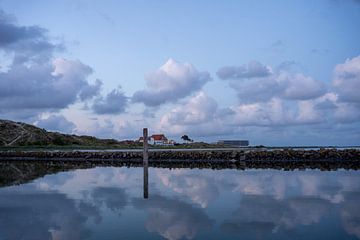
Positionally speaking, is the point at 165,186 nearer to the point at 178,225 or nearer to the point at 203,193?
the point at 203,193

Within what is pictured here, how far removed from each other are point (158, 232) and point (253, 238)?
1835 mm

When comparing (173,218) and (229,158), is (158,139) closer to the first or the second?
(229,158)

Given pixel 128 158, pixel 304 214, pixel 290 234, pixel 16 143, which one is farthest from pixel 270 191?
pixel 16 143

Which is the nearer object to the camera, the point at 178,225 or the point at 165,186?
the point at 178,225

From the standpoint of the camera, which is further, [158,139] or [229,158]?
[158,139]

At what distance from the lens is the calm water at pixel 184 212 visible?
8406mm

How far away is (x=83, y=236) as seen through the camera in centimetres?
819

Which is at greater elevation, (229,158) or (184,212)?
(229,158)

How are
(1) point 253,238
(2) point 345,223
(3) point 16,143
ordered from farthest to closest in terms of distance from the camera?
(3) point 16,143 < (2) point 345,223 < (1) point 253,238

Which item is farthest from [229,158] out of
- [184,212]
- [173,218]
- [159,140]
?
[159,140]

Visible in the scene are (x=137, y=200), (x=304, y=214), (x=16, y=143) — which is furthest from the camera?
(x=16, y=143)

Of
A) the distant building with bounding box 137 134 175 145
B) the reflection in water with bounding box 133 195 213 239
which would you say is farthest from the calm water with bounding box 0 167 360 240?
the distant building with bounding box 137 134 175 145

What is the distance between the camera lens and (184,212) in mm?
10609

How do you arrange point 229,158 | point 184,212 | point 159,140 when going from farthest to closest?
point 159,140 < point 229,158 < point 184,212
